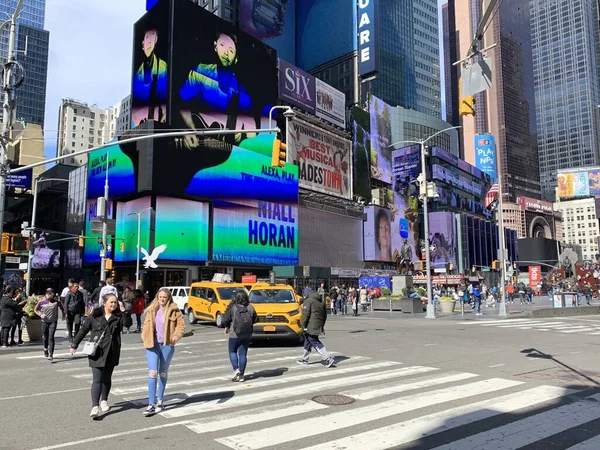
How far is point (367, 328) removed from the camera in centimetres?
2103

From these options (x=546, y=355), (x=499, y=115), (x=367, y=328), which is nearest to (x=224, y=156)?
(x=367, y=328)

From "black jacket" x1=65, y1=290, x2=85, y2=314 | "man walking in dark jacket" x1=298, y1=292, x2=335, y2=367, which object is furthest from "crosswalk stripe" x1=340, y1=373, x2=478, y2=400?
"black jacket" x1=65, y1=290, x2=85, y2=314

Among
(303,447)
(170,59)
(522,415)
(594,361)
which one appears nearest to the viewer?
(303,447)

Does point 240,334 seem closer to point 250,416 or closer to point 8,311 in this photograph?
point 250,416

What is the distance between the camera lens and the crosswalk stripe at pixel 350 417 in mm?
5656

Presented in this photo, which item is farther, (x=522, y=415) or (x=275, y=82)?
(x=275, y=82)

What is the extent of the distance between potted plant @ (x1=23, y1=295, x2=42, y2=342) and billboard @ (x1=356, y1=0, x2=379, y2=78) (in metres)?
100

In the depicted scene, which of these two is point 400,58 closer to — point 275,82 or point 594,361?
point 275,82

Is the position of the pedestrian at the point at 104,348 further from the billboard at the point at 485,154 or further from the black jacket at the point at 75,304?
the billboard at the point at 485,154

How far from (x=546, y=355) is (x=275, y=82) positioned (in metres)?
66.9

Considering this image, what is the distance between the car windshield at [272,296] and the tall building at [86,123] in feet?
437

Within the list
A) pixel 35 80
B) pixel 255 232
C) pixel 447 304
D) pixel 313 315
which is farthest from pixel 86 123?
pixel 313 315

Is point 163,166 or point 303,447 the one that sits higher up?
point 163,166

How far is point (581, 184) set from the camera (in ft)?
600
